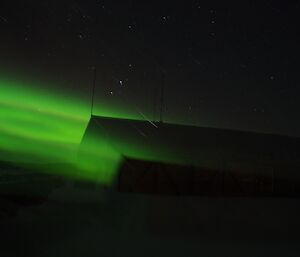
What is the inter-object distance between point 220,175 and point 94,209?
550 inches

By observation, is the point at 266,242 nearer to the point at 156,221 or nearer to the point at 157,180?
the point at 156,221

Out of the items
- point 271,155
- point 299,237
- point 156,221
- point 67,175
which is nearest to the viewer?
point 299,237

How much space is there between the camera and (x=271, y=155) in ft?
107

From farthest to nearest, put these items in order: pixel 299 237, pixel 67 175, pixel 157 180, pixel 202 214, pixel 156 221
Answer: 1. pixel 67 175
2. pixel 157 180
3. pixel 202 214
4. pixel 156 221
5. pixel 299 237

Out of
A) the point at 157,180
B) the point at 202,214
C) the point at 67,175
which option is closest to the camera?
the point at 202,214

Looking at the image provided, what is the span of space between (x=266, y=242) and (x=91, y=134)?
23.2 metres

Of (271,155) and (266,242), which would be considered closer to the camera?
(266,242)

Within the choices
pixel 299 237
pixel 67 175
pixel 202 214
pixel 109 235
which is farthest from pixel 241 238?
pixel 67 175

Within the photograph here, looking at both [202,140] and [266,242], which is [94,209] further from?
[202,140]

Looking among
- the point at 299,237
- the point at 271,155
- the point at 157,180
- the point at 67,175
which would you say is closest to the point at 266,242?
the point at 299,237

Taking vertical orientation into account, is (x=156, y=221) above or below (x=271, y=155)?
below

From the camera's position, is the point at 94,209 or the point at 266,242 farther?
the point at 94,209

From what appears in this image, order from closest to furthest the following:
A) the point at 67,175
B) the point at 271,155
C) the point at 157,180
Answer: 1. the point at 157,180
2. the point at 271,155
3. the point at 67,175

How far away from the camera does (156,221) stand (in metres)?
15.2
